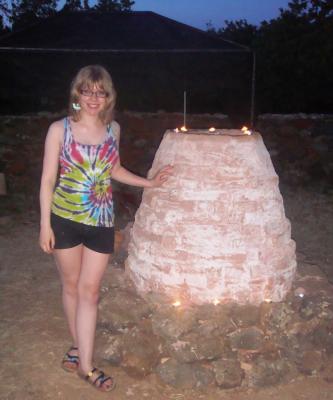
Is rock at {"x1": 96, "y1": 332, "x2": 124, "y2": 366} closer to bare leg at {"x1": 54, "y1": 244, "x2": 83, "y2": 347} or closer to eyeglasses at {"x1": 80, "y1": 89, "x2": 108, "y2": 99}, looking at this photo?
bare leg at {"x1": 54, "y1": 244, "x2": 83, "y2": 347}

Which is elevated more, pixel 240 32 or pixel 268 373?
pixel 240 32

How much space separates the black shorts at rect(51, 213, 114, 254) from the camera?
273 centimetres

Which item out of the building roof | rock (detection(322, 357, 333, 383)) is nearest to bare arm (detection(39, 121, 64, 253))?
rock (detection(322, 357, 333, 383))

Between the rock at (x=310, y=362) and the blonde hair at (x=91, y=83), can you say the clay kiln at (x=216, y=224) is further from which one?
the blonde hair at (x=91, y=83)

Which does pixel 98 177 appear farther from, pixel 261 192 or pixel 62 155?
pixel 261 192

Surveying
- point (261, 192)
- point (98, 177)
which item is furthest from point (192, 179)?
point (98, 177)

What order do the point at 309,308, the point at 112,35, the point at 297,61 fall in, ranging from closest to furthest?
the point at 309,308
the point at 112,35
the point at 297,61

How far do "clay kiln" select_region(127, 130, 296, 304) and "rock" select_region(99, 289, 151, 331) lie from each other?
0.67ft

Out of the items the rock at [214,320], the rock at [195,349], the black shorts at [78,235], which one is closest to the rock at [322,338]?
the rock at [214,320]

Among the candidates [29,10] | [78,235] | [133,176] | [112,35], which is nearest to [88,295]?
[78,235]

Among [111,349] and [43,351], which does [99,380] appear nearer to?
[111,349]

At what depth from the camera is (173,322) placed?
3.23 meters

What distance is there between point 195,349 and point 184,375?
180 mm

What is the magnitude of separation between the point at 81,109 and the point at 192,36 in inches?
252
